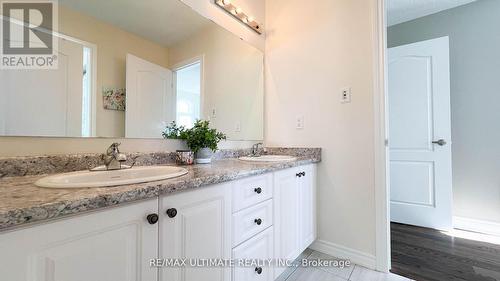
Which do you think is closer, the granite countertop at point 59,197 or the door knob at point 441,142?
the granite countertop at point 59,197

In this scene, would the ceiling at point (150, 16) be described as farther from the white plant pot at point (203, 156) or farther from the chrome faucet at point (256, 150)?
the chrome faucet at point (256, 150)

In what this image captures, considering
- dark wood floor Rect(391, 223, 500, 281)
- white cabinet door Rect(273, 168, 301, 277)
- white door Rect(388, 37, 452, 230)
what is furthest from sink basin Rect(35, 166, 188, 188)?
white door Rect(388, 37, 452, 230)

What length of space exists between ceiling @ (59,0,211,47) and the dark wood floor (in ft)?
6.91

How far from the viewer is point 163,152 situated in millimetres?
1239

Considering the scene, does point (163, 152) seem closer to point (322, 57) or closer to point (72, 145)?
point (72, 145)

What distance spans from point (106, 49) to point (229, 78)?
91cm

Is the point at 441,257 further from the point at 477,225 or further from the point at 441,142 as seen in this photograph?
the point at 441,142

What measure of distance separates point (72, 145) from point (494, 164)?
10.8 ft

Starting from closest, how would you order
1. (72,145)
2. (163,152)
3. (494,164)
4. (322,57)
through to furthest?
(72,145), (163,152), (322,57), (494,164)

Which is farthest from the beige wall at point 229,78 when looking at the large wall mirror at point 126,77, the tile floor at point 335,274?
the tile floor at point 335,274

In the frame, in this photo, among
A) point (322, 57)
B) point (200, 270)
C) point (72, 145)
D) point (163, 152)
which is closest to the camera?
point (200, 270)

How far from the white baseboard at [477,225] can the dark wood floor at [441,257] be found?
0.30 metres

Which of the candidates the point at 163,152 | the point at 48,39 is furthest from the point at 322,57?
the point at 48,39

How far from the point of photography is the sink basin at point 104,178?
1.99 feet
